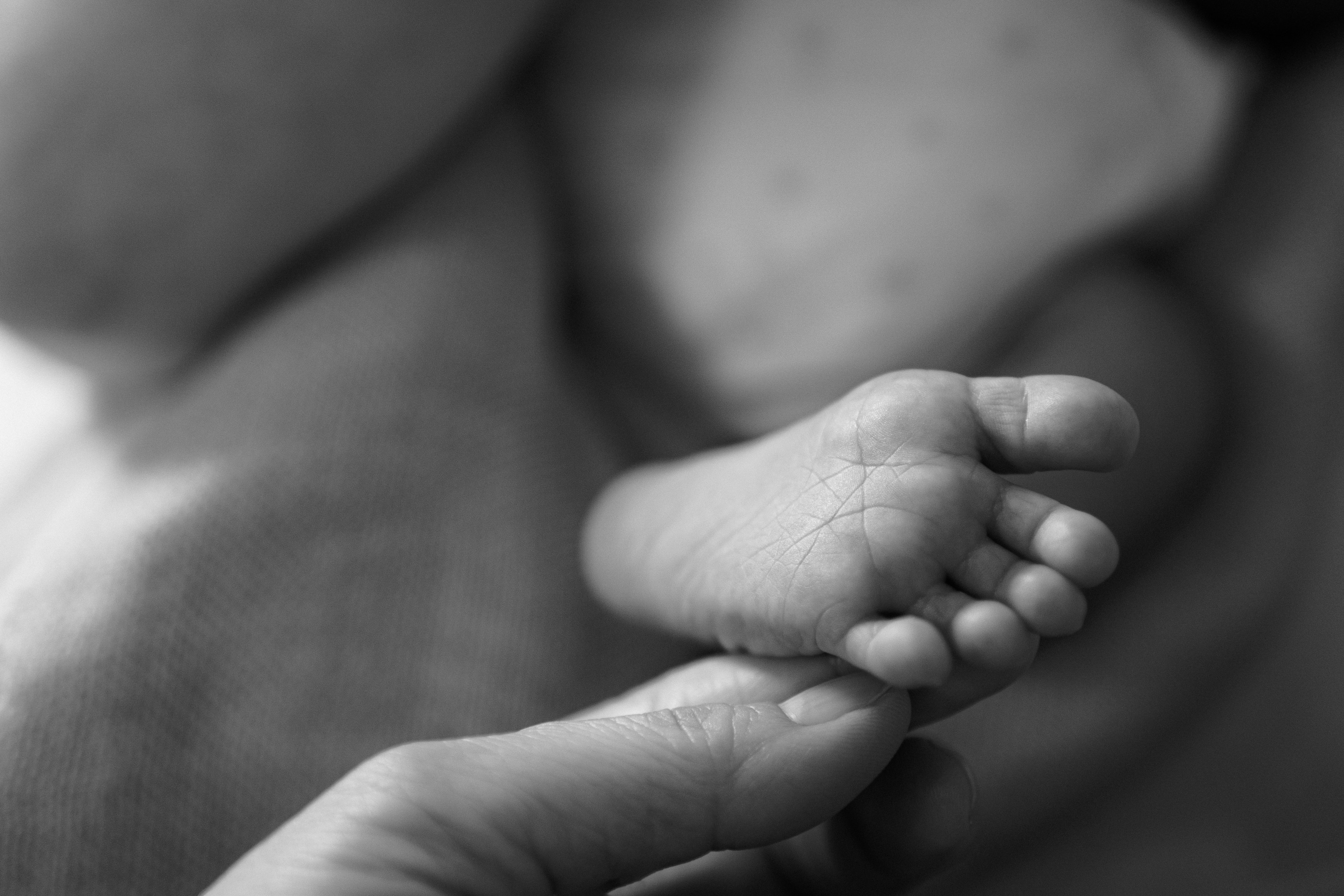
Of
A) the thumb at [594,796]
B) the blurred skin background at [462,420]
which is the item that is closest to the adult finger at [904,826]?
the thumb at [594,796]

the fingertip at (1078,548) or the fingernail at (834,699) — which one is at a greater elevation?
the fingertip at (1078,548)

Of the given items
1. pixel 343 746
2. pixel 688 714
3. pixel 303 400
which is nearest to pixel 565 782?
pixel 688 714

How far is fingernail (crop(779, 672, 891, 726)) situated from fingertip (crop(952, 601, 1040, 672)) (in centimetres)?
4

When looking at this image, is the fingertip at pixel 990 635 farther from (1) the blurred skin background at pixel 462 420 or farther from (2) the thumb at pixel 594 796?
(1) the blurred skin background at pixel 462 420

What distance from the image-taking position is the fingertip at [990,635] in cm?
38

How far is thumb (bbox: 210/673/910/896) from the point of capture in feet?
1.25

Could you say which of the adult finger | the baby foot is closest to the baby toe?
the baby foot

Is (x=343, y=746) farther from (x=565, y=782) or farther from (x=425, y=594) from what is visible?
(x=565, y=782)

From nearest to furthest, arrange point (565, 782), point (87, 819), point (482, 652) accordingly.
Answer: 1. point (565, 782)
2. point (87, 819)
3. point (482, 652)

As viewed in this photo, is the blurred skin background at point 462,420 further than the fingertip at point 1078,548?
Yes

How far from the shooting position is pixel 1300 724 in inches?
27.4

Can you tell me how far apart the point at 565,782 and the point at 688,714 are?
0.06m

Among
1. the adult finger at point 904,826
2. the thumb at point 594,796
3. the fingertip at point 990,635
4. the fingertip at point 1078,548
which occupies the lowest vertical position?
the adult finger at point 904,826

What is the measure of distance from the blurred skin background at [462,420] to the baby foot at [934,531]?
0.24 meters
